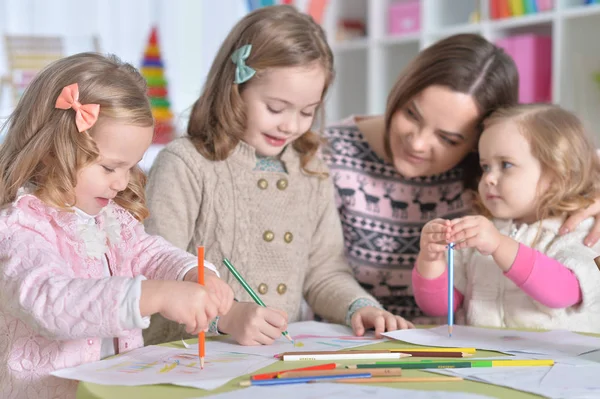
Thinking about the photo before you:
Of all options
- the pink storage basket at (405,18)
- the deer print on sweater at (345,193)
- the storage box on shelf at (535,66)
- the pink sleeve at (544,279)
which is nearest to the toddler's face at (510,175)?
the pink sleeve at (544,279)

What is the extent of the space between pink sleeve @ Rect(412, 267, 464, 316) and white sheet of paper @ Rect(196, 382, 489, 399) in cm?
56

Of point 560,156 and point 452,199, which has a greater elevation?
point 560,156

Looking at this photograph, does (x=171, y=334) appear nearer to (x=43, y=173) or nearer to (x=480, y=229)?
(x=43, y=173)

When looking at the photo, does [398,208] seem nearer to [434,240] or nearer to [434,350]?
[434,240]

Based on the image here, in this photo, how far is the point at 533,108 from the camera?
158 centimetres

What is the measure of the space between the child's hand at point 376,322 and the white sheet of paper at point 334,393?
1.17ft

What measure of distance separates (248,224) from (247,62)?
0.32 m


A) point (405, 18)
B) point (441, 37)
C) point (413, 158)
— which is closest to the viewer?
point (413, 158)

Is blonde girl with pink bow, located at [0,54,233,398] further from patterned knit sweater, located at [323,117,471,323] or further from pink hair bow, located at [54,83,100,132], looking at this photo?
patterned knit sweater, located at [323,117,471,323]

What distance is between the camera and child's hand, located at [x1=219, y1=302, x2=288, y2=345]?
120cm

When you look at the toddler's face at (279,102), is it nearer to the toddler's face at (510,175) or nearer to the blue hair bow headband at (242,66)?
the blue hair bow headband at (242,66)

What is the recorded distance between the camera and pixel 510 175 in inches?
59.4

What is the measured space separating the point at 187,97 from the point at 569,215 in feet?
11.3

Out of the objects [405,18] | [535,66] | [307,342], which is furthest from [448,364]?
[405,18]
